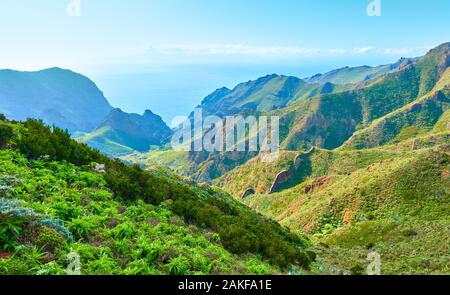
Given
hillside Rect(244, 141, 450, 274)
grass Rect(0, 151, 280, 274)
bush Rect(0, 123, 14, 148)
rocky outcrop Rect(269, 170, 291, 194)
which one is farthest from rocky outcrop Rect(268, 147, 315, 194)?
bush Rect(0, 123, 14, 148)

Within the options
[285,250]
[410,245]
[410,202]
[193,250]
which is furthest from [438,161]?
[193,250]

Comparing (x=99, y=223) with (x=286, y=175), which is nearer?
(x=99, y=223)

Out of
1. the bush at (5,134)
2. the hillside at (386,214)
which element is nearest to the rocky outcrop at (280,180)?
the hillside at (386,214)

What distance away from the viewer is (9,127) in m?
19.5

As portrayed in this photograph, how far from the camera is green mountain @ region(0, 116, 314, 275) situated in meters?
10.9

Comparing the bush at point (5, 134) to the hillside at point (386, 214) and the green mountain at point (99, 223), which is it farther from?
the hillside at point (386, 214)

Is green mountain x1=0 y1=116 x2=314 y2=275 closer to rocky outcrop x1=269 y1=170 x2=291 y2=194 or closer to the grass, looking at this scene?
the grass

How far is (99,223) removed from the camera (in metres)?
13.8

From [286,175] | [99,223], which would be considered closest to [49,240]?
[99,223]

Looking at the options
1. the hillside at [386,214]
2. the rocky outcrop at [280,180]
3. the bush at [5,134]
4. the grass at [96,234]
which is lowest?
the rocky outcrop at [280,180]

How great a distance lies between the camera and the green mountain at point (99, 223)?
10.9 meters

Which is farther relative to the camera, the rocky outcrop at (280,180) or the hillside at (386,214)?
the rocky outcrop at (280,180)

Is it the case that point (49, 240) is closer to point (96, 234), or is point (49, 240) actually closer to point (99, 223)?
point (96, 234)
